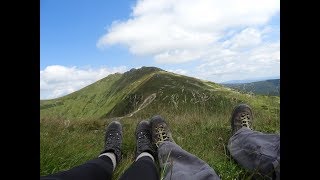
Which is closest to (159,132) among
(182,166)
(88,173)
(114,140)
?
(114,140)

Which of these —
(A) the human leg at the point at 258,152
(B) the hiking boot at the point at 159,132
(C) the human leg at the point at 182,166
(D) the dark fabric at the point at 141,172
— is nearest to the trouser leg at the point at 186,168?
(C) the human leg at the point at 182,166

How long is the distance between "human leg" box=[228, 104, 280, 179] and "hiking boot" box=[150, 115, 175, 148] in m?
0.84

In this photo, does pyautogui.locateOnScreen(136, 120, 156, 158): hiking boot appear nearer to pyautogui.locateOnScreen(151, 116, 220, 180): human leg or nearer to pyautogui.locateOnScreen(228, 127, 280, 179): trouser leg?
pyautogui.locateOnScreen(151, 116, 220, 180): human leg

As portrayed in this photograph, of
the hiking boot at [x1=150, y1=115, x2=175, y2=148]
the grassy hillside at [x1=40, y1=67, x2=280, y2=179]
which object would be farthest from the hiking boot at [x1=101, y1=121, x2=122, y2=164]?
the hiking boot at [x1=150, y1=115, x2=175, y2=148]

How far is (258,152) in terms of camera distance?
3.18m

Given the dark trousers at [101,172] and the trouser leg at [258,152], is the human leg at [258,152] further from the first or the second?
the dark trousers at [101,172]

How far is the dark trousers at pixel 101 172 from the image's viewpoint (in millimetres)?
2537

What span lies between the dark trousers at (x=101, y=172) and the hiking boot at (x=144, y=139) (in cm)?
84

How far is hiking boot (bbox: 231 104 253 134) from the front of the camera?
16.1 feet

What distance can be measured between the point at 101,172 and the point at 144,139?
1.54m

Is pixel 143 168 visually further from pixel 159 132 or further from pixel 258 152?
pixel 159 132

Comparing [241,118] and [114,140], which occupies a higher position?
[241,118]

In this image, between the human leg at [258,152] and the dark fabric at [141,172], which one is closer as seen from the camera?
the dark fabric at [141,172]
